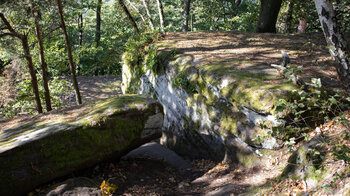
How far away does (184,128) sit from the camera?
775cm

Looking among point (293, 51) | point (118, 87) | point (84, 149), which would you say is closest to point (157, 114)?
point (84, 149)

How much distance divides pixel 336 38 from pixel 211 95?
298 cm

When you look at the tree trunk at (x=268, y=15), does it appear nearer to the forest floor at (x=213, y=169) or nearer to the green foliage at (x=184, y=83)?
the forest floor at (x=213, y=169)

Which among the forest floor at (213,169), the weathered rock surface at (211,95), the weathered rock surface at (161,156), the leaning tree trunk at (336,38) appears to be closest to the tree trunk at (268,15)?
the forest floor at (213,169)

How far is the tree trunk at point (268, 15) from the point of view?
1126 centimetres

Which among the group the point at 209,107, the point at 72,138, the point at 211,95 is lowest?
the point at 72,138

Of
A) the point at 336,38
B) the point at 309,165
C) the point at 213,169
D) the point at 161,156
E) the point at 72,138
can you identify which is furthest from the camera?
the point at 161,156

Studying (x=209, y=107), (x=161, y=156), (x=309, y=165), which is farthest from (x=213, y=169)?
(x=309, y=165)

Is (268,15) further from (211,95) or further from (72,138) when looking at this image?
(72,138)

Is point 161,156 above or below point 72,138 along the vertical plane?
below

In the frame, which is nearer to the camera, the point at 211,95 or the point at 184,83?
the point at 211,95

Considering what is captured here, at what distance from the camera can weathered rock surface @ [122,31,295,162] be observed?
16.6ft

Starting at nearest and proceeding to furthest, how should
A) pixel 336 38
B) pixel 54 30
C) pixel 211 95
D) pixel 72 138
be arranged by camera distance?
pixel 336 38
pixel 72 138
pixel 211 95
pixel 54 30

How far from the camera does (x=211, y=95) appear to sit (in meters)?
6.46
